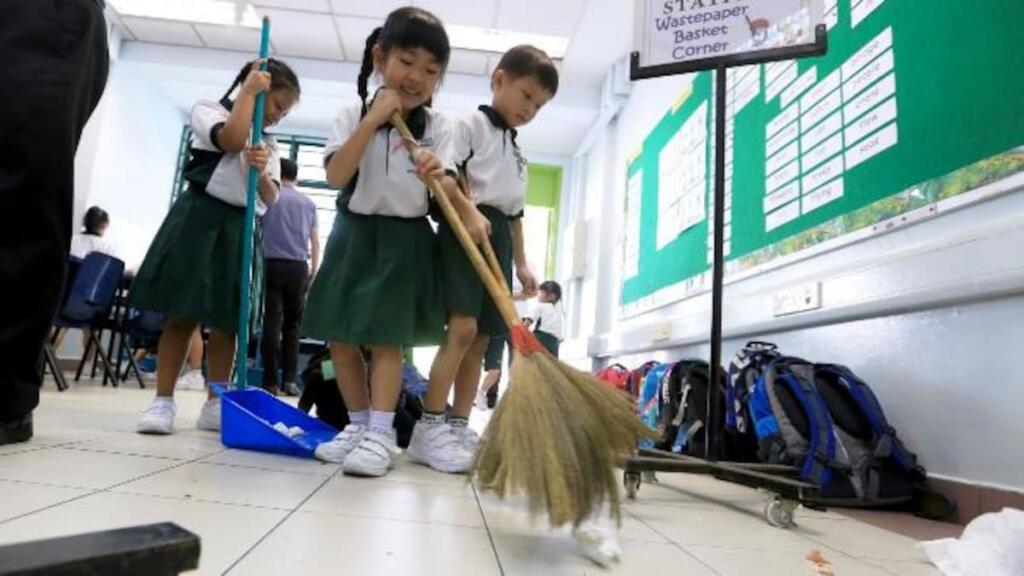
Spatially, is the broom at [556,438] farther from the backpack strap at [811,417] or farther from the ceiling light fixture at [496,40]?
the ceiling light fixture at [496,40]

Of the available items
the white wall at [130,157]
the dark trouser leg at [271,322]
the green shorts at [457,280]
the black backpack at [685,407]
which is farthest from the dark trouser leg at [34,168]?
the white wall at [130,157]

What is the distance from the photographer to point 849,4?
7.42ft

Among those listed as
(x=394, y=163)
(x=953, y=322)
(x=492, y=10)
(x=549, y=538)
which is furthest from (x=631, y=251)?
(x=549, y=538)

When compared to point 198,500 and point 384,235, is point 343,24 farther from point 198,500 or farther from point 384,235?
point 198,500

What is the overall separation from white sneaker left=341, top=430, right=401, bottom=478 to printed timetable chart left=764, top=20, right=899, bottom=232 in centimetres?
177

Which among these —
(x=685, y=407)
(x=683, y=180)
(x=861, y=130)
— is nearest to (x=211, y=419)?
(x=685, y=407)

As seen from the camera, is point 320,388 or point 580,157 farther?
point 580,157

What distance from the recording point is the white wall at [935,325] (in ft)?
4.90

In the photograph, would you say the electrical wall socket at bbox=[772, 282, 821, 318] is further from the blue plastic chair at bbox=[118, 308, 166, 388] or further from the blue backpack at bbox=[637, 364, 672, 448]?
the blue plastic chair at bbox=[118, 308, 166, 388]

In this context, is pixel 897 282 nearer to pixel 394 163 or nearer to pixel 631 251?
pixel 394 163

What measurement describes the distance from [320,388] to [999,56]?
2157 mm

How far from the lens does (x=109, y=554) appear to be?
35 centimetres

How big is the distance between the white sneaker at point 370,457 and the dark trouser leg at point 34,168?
2.18ft

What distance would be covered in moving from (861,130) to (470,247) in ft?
5.13
